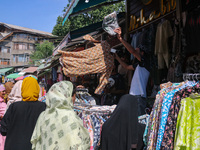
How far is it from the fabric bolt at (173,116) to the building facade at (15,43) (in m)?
35.4

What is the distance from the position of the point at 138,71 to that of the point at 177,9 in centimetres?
117

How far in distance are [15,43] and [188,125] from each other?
129 ft

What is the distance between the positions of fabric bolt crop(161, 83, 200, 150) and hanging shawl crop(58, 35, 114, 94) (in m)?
1.84

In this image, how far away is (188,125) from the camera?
5.66 feet

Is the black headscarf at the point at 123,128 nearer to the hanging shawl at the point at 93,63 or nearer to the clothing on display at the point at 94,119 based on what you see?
the clothing on display at the point at 94,119

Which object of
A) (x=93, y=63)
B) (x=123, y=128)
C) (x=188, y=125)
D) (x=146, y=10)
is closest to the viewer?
(x=188, y=125)

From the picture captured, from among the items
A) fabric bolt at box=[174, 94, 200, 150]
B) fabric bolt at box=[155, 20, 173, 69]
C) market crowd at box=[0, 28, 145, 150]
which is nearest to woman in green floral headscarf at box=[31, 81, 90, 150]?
market crowd at box=[0, 28, 145, 150]

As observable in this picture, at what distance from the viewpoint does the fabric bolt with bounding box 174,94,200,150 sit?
1.67 metres

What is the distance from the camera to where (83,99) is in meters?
3.79

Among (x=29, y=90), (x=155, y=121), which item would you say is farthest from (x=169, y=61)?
(x=29, y=90)

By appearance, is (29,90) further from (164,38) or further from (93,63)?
(164,38)

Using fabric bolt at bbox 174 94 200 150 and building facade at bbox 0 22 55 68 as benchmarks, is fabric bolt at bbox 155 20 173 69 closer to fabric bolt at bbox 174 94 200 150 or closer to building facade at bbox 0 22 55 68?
fabric bolt at bbox 174 94 200 150

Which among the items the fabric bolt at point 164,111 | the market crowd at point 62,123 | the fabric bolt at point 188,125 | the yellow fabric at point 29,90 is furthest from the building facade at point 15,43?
the fabric bolt at point 188,125

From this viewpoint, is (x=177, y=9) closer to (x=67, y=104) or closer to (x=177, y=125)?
(x=177, y=125)
